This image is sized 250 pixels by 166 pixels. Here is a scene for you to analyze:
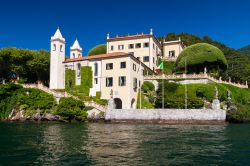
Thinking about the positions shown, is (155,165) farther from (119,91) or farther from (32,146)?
(119,91)

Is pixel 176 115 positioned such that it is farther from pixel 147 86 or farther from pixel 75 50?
pixel 75 50

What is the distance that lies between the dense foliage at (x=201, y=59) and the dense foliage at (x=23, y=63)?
3317cm

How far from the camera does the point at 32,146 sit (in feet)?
85.7

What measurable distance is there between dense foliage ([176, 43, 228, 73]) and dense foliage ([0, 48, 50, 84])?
3317 centimetres

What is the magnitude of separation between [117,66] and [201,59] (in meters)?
22.6

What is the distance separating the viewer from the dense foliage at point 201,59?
76875 mm

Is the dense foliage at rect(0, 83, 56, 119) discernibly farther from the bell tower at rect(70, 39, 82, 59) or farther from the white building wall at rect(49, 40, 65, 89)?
the bell tower at rect(70, 39, 82, 59)

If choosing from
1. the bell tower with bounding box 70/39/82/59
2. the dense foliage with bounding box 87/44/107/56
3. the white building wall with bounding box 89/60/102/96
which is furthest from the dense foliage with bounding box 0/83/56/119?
the dense foliage with bounding box 87/44/107/56

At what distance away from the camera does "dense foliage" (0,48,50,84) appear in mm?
72500

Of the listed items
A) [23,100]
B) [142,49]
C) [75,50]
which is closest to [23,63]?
[23,100]

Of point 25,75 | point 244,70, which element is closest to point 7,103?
point 25,75

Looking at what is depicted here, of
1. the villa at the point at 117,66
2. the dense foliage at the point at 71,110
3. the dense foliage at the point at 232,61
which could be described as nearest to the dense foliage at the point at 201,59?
the dense foliage at the point at 232,61

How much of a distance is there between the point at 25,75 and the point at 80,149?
58560 millimetres

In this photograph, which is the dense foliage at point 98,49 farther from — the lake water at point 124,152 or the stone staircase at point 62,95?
the lake water at point 124,152
